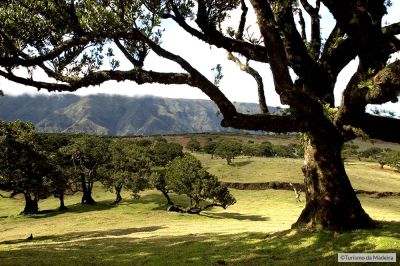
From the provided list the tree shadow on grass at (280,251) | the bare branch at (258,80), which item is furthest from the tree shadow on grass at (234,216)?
the bare branch at (258,80)

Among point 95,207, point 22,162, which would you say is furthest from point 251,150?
point 22,162

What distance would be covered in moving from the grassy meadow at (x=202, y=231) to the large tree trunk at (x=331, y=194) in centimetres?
72

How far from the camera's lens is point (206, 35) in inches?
801

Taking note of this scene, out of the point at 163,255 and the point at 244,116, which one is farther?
the point at 163,255

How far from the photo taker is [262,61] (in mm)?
21531

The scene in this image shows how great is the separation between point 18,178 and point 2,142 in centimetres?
650

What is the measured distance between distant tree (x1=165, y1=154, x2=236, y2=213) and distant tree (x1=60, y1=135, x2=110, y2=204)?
2222cm

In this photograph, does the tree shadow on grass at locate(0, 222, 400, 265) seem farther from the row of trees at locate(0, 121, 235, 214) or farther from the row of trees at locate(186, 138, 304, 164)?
the row of trees at locate(186, 138, 304, 164)

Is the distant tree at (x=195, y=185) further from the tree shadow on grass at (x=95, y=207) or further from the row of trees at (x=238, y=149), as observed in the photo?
the row of trees at (x=238, y=149)

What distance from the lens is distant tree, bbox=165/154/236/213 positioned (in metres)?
67.2

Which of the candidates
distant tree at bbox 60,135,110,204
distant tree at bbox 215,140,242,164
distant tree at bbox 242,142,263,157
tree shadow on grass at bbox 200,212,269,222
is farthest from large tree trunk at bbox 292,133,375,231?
distant tree at bbox 242,142,263,157

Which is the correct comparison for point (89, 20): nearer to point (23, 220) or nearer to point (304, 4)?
point (304, 4)

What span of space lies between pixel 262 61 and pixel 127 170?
65117 millimetres

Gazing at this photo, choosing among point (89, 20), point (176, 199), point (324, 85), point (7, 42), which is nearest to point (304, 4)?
point (324, 85)
